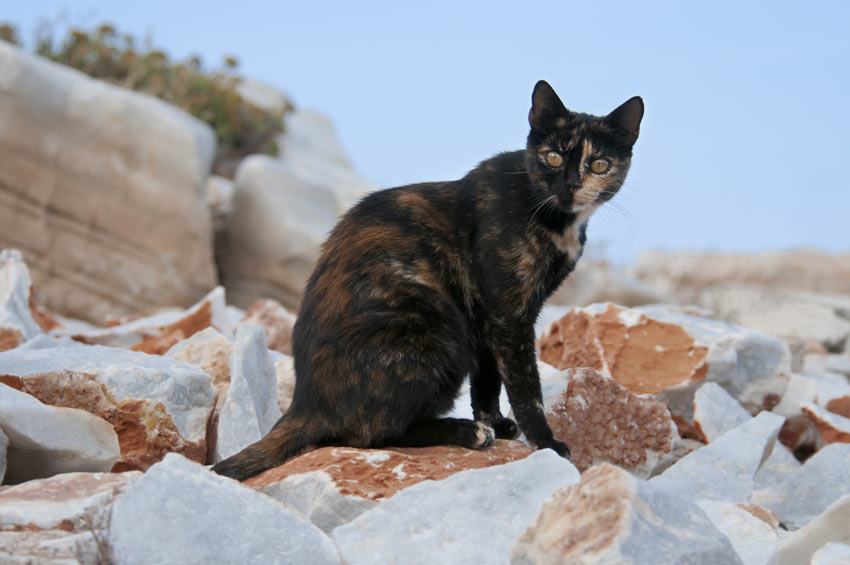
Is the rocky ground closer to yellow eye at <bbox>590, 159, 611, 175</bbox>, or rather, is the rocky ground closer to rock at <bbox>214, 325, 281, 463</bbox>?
rock at <bbox>214, 325, 281, 463</bbox>

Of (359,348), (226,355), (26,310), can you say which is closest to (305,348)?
(359,348)

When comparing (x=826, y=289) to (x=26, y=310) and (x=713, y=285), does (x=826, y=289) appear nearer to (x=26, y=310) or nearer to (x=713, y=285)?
(x=713, y=285)

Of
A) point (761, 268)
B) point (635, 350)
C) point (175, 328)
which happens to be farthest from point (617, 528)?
point (761, 268)

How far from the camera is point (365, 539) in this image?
2.41 m

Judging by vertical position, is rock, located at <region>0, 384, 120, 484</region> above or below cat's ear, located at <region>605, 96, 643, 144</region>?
below

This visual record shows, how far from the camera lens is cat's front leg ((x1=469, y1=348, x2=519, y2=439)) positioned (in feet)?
12.4

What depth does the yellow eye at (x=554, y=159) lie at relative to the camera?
12.1 ft

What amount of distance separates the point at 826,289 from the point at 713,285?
15.3 ft

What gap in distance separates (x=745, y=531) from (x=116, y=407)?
235cm

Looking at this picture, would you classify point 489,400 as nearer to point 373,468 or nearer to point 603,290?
point 373,468

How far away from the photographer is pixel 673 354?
4867 mm

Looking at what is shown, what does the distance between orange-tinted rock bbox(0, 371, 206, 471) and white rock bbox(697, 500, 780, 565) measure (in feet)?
6.64

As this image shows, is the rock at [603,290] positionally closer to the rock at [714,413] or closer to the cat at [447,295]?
the rock at [714,413]

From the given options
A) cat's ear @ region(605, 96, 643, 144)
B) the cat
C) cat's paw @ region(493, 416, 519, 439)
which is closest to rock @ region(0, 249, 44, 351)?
the cat
